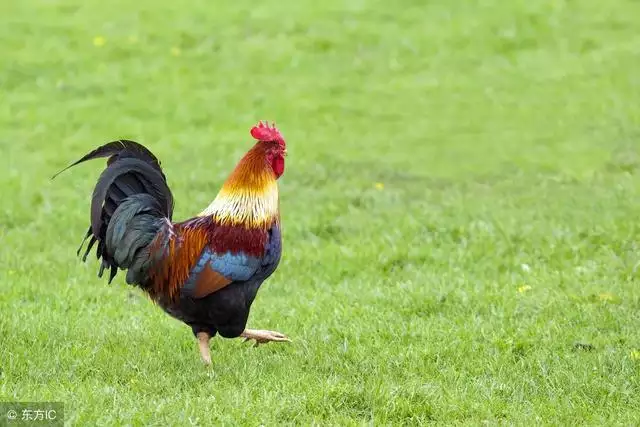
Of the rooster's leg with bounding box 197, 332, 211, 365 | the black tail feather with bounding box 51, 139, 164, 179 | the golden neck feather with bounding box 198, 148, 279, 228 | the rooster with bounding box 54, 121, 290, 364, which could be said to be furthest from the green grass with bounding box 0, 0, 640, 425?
the black tail feather with bounding box 51, 139, 164, 179

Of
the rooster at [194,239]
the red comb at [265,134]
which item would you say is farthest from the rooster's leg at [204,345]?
the red comb at [265,134]

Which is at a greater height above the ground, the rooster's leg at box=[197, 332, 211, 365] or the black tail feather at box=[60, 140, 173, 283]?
the black tail feather at box=[60, 140, 173, 283]

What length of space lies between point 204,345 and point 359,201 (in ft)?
17.6

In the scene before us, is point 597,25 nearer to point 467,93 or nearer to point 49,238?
point 467,93

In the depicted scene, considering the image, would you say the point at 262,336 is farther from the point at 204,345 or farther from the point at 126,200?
the point at 126,200

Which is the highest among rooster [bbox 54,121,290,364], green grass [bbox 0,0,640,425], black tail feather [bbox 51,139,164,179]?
black tail feather [bbox 51,139,164,179]

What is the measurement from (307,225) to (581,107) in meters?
6.26

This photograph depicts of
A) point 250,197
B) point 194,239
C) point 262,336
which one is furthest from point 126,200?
point 262,336

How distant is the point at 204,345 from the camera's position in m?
6.73

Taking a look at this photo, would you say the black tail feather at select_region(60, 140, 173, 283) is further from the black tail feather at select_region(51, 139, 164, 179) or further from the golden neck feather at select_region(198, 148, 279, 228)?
the golden neck feather at select_region(198, 148, 279, 228)

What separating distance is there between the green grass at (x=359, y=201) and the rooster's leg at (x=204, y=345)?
0.12m

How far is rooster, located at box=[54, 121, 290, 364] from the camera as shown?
21.7 feet

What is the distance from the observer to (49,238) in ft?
34.5

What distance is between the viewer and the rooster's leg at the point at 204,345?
671 centimetres
